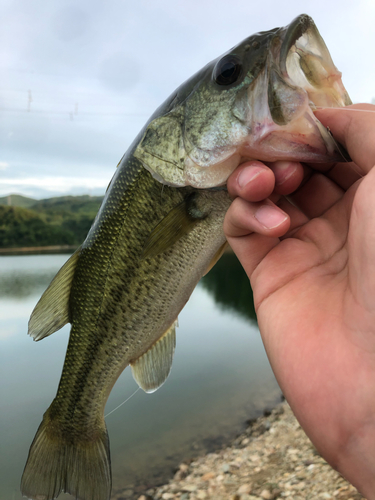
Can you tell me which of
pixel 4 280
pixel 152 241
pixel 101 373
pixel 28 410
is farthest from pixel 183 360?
pixel 4 280

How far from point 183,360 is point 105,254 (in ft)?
26.0

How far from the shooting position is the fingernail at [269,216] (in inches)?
50.1

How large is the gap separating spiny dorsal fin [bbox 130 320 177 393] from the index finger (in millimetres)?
1434

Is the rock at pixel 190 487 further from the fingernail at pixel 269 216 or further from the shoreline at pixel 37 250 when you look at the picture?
the shoreline at pixel 37 250

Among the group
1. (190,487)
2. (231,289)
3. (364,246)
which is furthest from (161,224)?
(231,289)

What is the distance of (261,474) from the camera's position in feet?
14.3

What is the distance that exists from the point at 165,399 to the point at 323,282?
6.75 metres

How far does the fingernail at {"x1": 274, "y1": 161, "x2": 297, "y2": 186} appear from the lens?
1333 millimetres

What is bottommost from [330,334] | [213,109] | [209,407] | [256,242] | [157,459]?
[157,459]

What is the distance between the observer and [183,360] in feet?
30.3

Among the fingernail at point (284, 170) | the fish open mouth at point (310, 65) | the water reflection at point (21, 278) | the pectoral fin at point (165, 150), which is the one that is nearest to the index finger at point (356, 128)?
the fish open mouth at point (310, 65)

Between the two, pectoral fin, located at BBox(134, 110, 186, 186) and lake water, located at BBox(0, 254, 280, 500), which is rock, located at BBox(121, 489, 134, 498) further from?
pectoral fin, located at BBox(134, 110, 186, 186)

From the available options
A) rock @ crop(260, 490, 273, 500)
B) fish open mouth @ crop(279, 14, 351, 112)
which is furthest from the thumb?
rock @ crop(260, 490, 273, 500)

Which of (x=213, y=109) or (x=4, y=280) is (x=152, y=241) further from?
(x=4, y=280)
